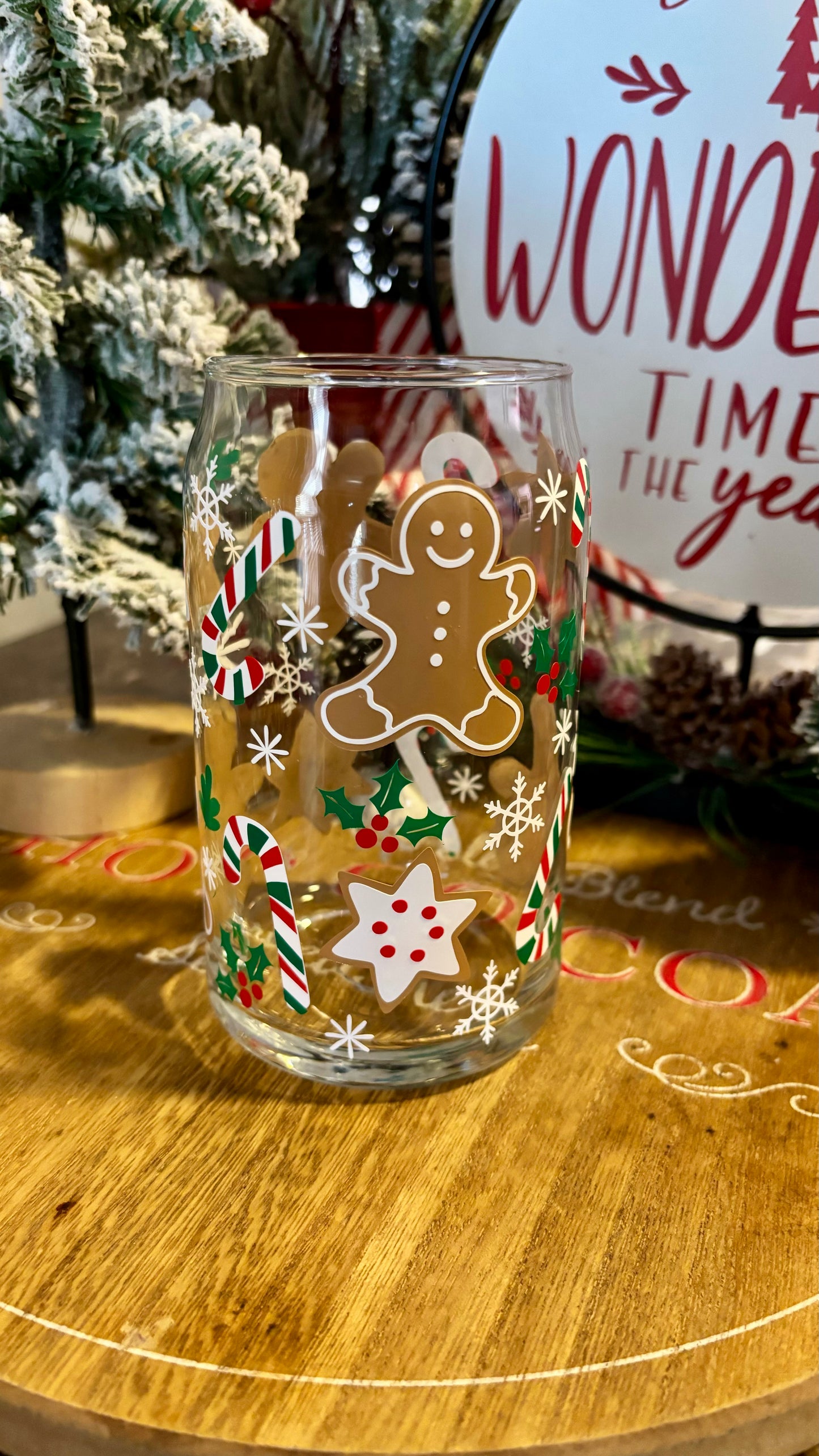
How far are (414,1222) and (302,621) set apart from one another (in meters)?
0.22

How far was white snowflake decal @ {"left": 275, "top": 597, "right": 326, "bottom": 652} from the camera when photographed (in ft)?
1.39

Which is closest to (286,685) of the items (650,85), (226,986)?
(226,986)

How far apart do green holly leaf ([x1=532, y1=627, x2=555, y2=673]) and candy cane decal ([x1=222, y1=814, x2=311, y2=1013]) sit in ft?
0.42

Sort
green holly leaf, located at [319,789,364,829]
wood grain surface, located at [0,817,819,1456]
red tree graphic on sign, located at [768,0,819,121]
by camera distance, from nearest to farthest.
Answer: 1. wood grain surface, located at [0,817,819,1456]
2. green holly leaf, located at [319,789,364,829]
3. red tree graphic on sign, located at [768,0,819,121]

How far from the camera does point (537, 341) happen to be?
625 millimetres

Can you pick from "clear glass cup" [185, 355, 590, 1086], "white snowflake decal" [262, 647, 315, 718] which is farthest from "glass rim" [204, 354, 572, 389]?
"white snowflake decal" [262, 647, 315, 718]

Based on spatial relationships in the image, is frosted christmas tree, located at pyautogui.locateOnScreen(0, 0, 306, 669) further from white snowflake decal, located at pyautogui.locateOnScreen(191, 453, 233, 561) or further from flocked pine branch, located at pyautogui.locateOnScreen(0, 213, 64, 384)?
white snowflake decal, located at pyautogui.locateOnScreen(191, 453, 233, 561)

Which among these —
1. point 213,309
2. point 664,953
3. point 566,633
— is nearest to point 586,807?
point 664,953

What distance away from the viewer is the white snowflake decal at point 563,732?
0.47 m

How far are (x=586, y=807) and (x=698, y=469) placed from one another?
216 mm

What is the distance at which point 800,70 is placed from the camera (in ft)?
1.76

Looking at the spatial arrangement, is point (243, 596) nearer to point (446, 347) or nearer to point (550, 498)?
point (550, 498)

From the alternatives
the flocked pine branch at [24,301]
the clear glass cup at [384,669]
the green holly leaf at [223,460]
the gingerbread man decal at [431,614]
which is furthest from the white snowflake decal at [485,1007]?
the flocked pine branch at [24,301]

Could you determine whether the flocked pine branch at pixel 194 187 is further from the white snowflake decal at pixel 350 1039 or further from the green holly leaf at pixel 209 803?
the white snowflake decal at pixel 350 1039
